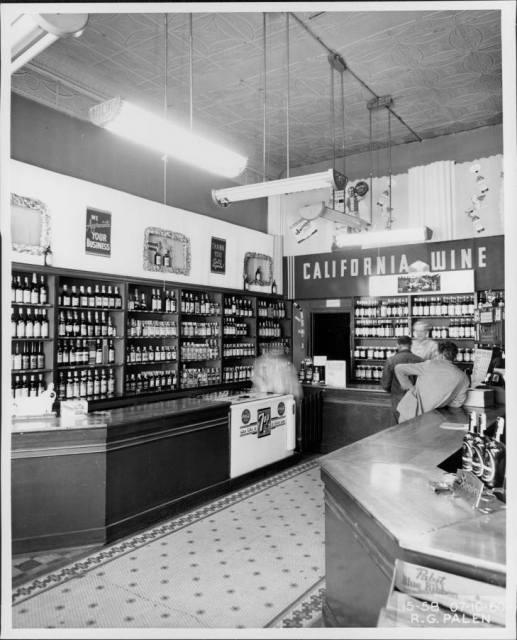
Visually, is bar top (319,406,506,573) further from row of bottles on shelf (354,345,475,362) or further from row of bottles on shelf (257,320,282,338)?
row of bottles on shelf (257,320,282,338)

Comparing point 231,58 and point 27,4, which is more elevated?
point 231,58

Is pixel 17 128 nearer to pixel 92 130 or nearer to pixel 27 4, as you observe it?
pixel 92 130

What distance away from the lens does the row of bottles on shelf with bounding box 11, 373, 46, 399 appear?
511cm

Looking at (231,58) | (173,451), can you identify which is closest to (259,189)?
(231,58)

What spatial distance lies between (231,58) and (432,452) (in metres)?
4.42

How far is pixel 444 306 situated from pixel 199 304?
11.9 feet

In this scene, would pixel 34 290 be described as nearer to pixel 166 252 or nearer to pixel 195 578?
pixel 166 252

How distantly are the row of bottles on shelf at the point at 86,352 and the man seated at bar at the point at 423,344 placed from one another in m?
4.16

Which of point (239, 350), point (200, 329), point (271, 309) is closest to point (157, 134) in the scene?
point (200, 329)

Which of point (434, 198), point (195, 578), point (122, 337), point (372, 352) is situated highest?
point (434, 198)

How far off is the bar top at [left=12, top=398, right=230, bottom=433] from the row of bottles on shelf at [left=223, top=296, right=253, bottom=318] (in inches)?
109

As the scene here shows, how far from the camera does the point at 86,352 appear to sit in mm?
5637

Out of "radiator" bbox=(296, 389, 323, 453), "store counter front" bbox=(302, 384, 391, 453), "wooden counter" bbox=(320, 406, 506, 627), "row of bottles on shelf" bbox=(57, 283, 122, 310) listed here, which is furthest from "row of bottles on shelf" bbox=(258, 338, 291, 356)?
"wooden counter" bbox=(320, 406, 506, 627)

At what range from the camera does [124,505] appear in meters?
4.00
